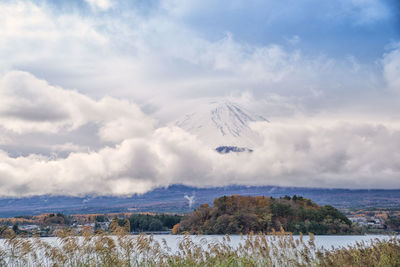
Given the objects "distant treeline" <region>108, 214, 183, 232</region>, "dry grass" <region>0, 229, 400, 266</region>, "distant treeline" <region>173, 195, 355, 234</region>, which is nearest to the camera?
"dry grass" <region>0, 229, 400, 266</region>

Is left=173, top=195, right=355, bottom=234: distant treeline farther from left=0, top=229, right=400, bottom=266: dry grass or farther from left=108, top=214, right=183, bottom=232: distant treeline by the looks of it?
left=0, top=229, right=400, bottom=266: dry grass

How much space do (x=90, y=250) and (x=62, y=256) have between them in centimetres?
96

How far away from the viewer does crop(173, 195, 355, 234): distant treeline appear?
304ft

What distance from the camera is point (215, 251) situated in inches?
661

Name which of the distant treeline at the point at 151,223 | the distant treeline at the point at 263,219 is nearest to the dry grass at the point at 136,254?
the distant treeline at the point at 263,219

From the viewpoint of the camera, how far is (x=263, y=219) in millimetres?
93750

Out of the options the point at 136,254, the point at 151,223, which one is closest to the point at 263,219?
the point at 151,223

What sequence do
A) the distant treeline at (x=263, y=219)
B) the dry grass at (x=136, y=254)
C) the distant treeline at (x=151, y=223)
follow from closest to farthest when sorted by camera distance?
the dry grass at (x=136, y=254) < the distant treeline at (x=263, y=219) < the distant treeline at (x=151, y=223)

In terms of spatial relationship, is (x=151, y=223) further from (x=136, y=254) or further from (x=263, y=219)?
(x=136, y=254)

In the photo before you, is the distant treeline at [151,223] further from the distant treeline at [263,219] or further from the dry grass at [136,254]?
the dry grass at [136,254]

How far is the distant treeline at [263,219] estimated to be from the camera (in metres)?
92.8

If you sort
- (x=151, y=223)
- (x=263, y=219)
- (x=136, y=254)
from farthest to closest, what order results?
(x=151, y=223) → (x=263, y=219) → (x=136, y=254)

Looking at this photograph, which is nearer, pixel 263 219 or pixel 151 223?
pixel 263 219

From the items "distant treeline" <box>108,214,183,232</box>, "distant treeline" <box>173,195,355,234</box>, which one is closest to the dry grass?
"distant treeline" <box>173,195,355,234</box>
